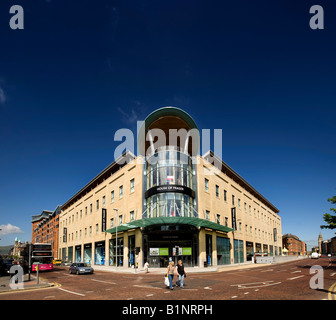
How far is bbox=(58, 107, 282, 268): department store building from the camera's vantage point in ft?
116

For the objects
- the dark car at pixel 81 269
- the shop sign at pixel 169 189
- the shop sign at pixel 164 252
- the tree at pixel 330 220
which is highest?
the shop sign at pixel 169 189

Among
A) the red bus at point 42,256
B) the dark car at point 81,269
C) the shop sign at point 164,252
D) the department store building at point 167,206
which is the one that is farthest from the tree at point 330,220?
the red bus at point 42,256

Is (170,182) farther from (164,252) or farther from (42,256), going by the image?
(42,256)

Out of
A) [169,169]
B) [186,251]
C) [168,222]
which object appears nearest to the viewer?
[168,222]

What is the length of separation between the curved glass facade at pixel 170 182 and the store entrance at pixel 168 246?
2.23m

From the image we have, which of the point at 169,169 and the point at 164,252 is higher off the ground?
the point at 169,169

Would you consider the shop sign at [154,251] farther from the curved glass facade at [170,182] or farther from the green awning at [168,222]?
the curved glass facade at [170,182]

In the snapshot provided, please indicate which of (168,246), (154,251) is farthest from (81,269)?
(168,246)

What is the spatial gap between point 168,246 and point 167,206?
220 inches

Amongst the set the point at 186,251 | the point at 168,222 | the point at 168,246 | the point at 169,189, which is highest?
the point at 169,189

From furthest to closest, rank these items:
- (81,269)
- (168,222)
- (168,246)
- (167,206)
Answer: (168,246)
(167,206)
(168,222)
(81,269)

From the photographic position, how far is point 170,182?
118ft

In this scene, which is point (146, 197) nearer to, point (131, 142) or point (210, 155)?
point (131, 142)

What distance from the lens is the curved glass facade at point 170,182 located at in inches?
1382
